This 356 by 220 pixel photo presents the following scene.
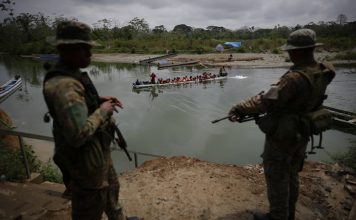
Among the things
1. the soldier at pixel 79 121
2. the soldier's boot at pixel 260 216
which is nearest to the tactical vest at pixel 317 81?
the soldier's boot at pixel 260 216

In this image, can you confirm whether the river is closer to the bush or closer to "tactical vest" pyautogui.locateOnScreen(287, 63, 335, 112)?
"tactical vest" pyautogui.locateOnScreen(287, 63, 335, 112)

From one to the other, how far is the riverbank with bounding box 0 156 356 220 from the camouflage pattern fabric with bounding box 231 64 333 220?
0.58m

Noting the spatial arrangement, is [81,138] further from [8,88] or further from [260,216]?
[8,88]

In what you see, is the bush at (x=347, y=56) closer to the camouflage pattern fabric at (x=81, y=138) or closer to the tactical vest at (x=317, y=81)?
the tactical vest at (x=317, y=81)

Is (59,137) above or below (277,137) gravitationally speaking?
above

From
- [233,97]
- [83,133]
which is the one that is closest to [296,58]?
[83,133]

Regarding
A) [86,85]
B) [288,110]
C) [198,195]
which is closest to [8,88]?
[198,195]

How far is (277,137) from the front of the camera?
2.55 metres

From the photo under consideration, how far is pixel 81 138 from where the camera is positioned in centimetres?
179

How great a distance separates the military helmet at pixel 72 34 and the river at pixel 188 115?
6317mm

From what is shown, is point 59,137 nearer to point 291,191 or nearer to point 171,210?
point 171,210

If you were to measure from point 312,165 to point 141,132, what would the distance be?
7.90 m

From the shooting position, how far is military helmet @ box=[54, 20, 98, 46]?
1.91 meters

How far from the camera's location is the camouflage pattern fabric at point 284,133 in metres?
2.42
